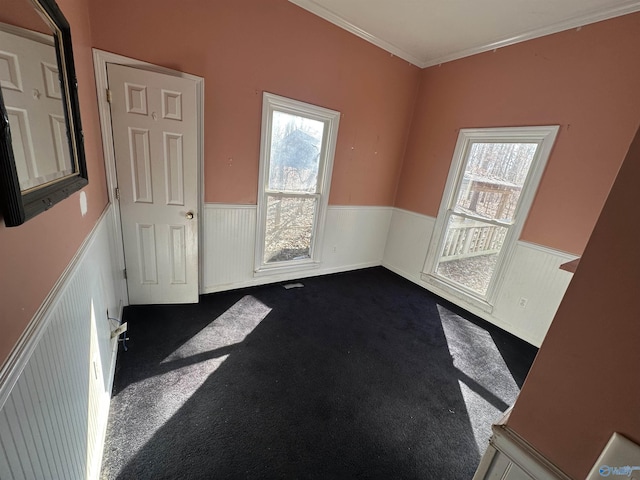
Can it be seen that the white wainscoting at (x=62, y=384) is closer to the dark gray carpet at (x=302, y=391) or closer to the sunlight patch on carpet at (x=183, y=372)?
the sunlight patch on carpet at (x=183, y=372)

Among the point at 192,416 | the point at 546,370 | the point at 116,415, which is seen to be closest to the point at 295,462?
the point at 192,416

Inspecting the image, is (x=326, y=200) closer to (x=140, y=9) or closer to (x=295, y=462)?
(x=140, y=9)

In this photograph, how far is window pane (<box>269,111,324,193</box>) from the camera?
2803 millimetres

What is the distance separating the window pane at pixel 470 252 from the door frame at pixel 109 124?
116 inches

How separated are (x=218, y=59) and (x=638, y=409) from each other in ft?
9.72

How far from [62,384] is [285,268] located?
2.46 meters

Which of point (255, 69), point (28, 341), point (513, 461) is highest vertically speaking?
point (255, 69)

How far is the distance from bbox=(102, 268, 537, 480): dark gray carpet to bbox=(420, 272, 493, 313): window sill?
0.21 m

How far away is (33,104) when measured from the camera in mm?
824

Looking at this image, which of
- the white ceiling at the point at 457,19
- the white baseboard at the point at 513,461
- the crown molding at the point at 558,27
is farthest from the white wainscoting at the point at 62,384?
the crown molding at the point at 558,27

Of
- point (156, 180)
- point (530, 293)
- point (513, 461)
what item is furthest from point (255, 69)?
point (530, 293)

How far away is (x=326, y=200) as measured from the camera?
3301mm

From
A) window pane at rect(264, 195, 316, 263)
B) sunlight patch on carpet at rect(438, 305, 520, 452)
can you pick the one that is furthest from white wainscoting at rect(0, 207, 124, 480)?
sunlight patch on carpet at rect(438, 305, 520, 452)

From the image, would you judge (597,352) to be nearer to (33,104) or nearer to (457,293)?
(33,104)
